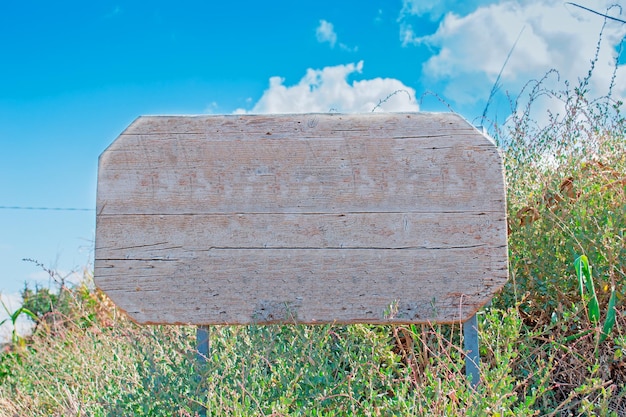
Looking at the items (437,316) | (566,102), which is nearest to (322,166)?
(437,316)

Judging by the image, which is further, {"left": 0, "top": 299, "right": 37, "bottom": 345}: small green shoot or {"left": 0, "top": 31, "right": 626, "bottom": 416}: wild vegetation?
{"left": 0, "top": 299, "right": 37, "bottom": 345}: small green shoot

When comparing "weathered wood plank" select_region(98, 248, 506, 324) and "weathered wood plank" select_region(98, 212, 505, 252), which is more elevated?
"weathered wood plank" select_region(98, 212, 505, 252)

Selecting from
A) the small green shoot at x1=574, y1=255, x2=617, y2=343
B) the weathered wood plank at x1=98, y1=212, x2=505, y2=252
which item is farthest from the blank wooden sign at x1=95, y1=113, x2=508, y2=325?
the small green shoot at x1=574, y1=255, x2=617, y2=343

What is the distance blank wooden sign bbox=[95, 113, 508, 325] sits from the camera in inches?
89.0

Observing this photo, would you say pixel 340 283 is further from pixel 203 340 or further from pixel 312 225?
pixel 203 340

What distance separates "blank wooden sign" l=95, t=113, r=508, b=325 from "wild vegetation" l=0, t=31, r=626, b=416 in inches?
5.0

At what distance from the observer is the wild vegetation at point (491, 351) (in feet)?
6.82

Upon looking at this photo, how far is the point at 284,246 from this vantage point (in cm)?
227

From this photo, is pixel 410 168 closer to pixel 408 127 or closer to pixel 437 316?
pixel 408 127

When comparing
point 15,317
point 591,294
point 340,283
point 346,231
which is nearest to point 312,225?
point 346,231

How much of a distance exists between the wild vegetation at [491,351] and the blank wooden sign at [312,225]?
0.42 feet

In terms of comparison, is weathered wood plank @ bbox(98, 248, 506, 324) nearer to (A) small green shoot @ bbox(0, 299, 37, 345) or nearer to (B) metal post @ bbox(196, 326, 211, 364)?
(B) metal post @ bbox(196, 326, 211, 364)

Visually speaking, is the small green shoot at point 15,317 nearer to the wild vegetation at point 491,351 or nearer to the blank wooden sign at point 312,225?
the wild vegetation at point 491,351

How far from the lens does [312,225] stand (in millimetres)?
2266
